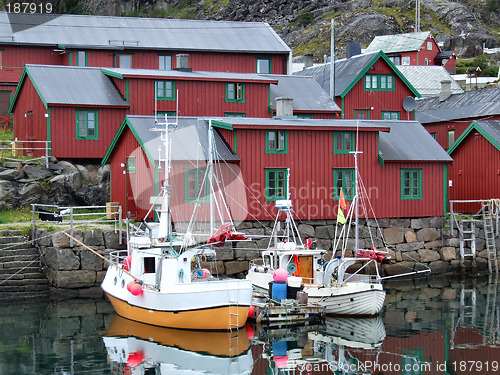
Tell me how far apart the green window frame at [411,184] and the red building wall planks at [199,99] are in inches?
371

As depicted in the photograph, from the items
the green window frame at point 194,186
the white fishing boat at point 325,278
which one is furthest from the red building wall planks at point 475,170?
the green window frame at point 194,186

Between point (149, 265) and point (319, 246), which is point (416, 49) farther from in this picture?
point (149, 265)

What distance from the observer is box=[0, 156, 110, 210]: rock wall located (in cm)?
3866

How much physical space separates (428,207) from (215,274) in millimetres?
11339

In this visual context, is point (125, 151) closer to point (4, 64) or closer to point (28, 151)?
point (28, 151)

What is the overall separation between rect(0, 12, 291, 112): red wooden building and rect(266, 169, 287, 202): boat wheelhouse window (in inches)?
677

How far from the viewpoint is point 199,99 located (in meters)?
45.3

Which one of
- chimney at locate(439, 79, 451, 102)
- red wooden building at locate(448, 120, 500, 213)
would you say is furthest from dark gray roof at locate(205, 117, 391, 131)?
chimney at locate(439, 79, 451, 102)

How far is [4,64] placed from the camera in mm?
51188

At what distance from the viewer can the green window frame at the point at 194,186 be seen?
35.8m

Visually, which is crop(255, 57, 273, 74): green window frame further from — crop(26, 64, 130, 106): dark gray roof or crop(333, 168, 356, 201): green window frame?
crop(333, 168, 356, 201): green window frame

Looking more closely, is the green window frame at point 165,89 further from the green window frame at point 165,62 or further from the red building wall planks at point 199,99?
the green window frame at point 165,62

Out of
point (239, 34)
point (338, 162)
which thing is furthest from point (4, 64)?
point (338, 162)

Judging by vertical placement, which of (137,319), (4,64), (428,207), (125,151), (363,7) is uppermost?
(363,7)
